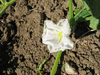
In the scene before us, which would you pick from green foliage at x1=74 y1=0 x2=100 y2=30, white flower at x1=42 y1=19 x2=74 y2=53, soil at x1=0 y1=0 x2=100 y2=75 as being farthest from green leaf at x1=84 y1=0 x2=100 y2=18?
white flower at x1=42 y1=19 x2=74 y2=53

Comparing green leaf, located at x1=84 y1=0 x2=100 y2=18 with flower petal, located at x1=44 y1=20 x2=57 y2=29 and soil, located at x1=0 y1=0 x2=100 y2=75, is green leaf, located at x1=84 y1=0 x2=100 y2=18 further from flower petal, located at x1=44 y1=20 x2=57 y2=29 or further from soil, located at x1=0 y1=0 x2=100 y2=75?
flower petal, located at x1=44 y1=20 x2=57 y2=29

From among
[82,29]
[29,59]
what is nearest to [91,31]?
[82,29]

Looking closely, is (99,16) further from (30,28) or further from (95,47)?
(30,28)

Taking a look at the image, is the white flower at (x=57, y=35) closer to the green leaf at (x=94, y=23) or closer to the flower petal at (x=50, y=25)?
the flower petal at (x=50, y=25)

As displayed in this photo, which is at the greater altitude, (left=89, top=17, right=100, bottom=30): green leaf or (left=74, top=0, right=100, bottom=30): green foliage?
(left=74, top=0, right=100, bottom=30): green foliage

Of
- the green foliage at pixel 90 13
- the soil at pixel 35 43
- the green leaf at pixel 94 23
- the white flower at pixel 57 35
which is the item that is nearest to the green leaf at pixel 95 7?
the green foliage at pixel 90 13
